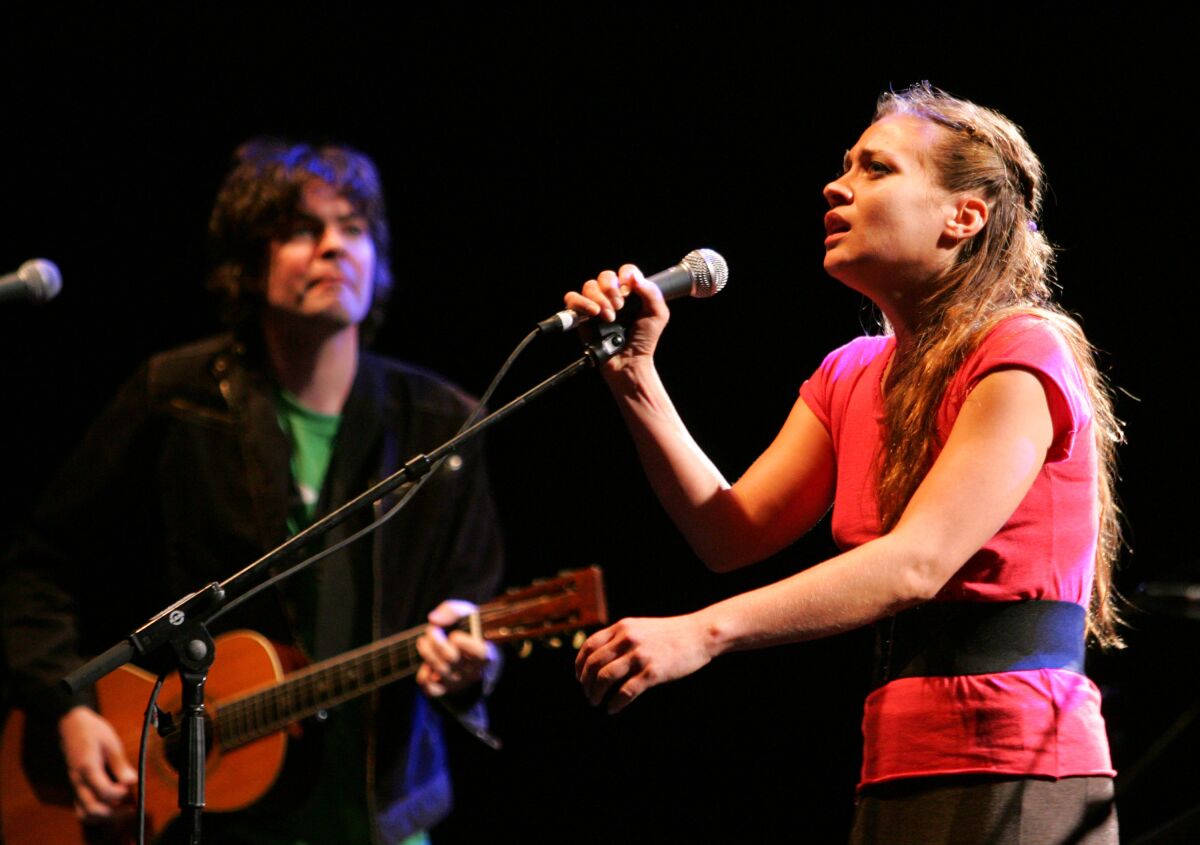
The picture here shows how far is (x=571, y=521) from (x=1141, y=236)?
1936 millimetres

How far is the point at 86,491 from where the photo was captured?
3.46 m

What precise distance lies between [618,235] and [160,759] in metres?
2.09

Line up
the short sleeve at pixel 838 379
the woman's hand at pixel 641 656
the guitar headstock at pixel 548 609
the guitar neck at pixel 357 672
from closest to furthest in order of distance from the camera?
the woman's hand at pixel 641 656 < the short sleeve at pixel 838 379 < the guitar headstock at pixel 548 609 < the guitar neck at pixel 357 672

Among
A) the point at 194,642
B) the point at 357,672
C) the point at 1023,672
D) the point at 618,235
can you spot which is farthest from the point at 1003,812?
the point at 618,235

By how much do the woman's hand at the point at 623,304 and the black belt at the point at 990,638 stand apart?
64 centimetres

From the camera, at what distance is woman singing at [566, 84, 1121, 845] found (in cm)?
165

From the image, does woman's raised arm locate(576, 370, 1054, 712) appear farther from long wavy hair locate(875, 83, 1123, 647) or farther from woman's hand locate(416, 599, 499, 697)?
woman's hand locate(416, 599, 499, 697)

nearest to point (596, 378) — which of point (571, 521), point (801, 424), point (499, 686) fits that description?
point (571, 521)

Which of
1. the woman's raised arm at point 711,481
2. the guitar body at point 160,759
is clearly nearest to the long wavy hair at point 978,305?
the woman's raised arm at point 711,481

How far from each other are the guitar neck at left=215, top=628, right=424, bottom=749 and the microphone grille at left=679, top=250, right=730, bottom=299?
54.8 inches

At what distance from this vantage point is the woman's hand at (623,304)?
1.99 m

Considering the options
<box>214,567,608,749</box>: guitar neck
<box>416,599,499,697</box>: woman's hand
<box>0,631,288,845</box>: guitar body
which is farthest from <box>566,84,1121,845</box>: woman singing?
<box>0,631,288,845</box>: guitar body

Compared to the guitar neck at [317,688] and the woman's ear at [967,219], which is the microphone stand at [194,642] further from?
the guitar neck at [317,688]

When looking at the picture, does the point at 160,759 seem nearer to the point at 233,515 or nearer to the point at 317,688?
the point at 317,688
